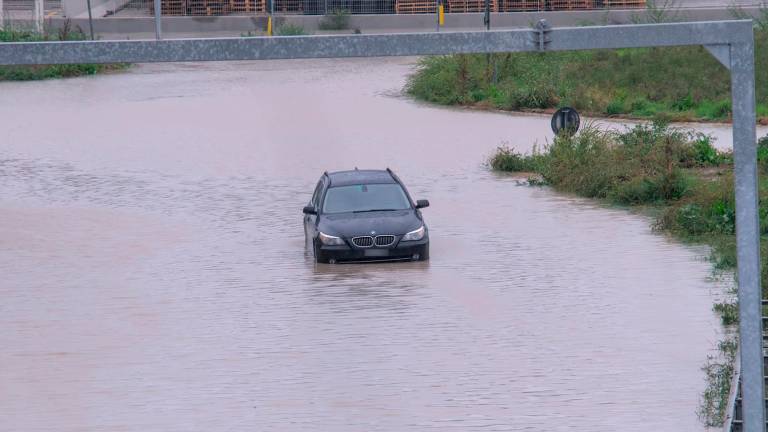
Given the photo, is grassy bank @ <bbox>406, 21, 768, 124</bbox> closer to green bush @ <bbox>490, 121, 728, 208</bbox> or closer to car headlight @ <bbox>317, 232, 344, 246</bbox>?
green bush @ <bbox>490, 121, 728, 208</bbox>

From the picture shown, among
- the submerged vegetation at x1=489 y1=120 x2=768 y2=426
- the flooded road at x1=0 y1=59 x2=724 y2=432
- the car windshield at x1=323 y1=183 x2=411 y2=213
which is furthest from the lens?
the submerged vegetation at x1=489 y1=120 x2=768 y2=426

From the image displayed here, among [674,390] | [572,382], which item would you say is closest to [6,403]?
[572,382]

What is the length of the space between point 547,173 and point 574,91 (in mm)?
16699

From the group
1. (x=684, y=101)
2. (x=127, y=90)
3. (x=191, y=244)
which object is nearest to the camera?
(x=191, y=244)

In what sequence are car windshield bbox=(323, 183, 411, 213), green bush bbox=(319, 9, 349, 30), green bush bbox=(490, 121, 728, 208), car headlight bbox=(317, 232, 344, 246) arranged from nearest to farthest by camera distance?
1. car headlight bbox=(317, 232, 344, 246)
2. car windshield bbox=(323, 183, 411, 213)
3. green bush bbox=(490, 121, 728, 208)
4. green bush bbox=(319, 9, 349, 30)

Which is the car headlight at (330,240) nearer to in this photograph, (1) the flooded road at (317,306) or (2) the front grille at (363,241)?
(2) the front grille at (363,241)

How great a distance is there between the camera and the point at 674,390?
47.1ft

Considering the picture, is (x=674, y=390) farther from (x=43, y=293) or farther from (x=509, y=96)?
(x=509, y=96)

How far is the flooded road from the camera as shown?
46.2 ft

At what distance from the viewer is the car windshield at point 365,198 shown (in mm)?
22297

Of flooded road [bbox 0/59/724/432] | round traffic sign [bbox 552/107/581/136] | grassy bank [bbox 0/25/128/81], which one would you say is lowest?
flooded road [bbox 0/59/724/432]

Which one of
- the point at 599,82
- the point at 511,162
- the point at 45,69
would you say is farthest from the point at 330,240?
the point at 45,69

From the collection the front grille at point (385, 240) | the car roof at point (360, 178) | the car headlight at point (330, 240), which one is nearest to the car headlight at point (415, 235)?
the front grille at point (385, 240)

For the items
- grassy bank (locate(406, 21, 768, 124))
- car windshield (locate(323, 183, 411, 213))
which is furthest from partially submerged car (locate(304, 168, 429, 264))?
grassy bank (locate(406, 21, 768, 124))
